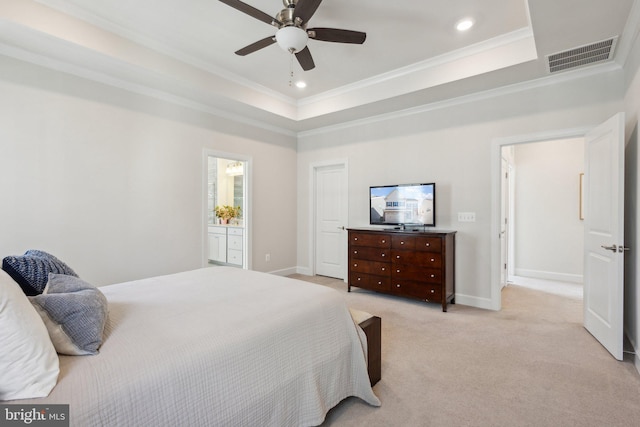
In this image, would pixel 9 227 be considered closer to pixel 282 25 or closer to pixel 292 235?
pixel 282 25

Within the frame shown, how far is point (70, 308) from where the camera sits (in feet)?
4.06

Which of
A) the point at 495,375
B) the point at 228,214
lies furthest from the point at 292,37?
the point at 228,214

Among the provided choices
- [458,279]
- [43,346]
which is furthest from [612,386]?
[43,346]

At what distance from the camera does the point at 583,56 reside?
2.91 meters

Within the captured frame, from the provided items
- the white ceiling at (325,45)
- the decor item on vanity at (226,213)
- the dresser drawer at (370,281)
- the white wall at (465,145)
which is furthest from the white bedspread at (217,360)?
the decor item on vanity at (226,213)

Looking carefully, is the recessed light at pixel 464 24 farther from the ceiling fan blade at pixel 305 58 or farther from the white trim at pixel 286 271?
the white trim at pixel 286 271

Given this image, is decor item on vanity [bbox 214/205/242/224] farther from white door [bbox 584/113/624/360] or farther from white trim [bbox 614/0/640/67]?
white trim [bbox 614/0/640/67]

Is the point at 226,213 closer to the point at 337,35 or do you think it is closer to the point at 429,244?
the point at 429,244

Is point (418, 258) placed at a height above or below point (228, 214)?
below

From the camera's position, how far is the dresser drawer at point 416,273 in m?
3.66

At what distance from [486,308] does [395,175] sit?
210 cm

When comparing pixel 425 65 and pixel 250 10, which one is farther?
pixel 425 65

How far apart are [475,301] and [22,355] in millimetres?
4113

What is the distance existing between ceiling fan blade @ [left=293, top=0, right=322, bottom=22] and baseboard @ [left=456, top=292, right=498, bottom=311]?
357 centimetres
